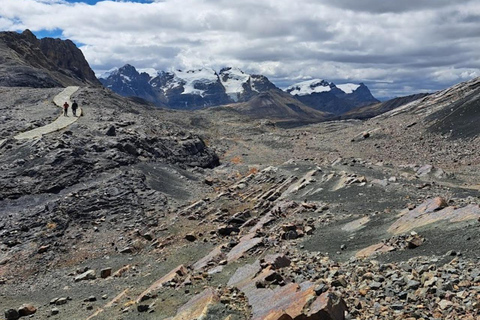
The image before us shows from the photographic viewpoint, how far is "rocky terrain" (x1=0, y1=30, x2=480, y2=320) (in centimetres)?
1180

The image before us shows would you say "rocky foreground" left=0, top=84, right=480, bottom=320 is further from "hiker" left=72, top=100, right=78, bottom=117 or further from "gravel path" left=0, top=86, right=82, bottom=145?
"hiker" left=72, top=100, right=78, bottom=117

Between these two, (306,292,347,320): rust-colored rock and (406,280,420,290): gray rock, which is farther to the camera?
(406,280,420,290): gray rock

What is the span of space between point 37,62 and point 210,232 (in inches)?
4166

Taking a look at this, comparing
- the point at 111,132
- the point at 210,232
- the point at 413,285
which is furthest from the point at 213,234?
the point at 111,132

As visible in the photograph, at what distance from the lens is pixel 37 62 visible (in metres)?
112

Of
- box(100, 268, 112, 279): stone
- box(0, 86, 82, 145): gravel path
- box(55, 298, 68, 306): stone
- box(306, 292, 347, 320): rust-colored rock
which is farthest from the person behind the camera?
box(0, 86, 82, 145): gravel path

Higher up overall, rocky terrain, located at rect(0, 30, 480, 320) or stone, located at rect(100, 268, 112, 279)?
rocky terrain, located at rect(0, 30, 480, 320)

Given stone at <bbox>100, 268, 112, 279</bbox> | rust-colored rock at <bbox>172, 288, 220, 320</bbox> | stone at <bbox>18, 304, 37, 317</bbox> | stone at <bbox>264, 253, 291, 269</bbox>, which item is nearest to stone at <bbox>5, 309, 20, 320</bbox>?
stone at <bbox>18, 304, 37, 317</bbox>

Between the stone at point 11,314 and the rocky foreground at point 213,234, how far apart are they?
14 centimetres

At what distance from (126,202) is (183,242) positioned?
736cm

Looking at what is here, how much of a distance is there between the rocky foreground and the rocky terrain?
0.08 meters

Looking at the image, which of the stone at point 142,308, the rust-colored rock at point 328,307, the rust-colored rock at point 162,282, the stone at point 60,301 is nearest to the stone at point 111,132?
the stone at point 60,301

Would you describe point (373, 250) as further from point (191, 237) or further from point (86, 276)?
point (86, 276)

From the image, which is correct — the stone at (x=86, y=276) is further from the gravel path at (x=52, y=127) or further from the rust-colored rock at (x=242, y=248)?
the gravel path at (x=52, y=127)
